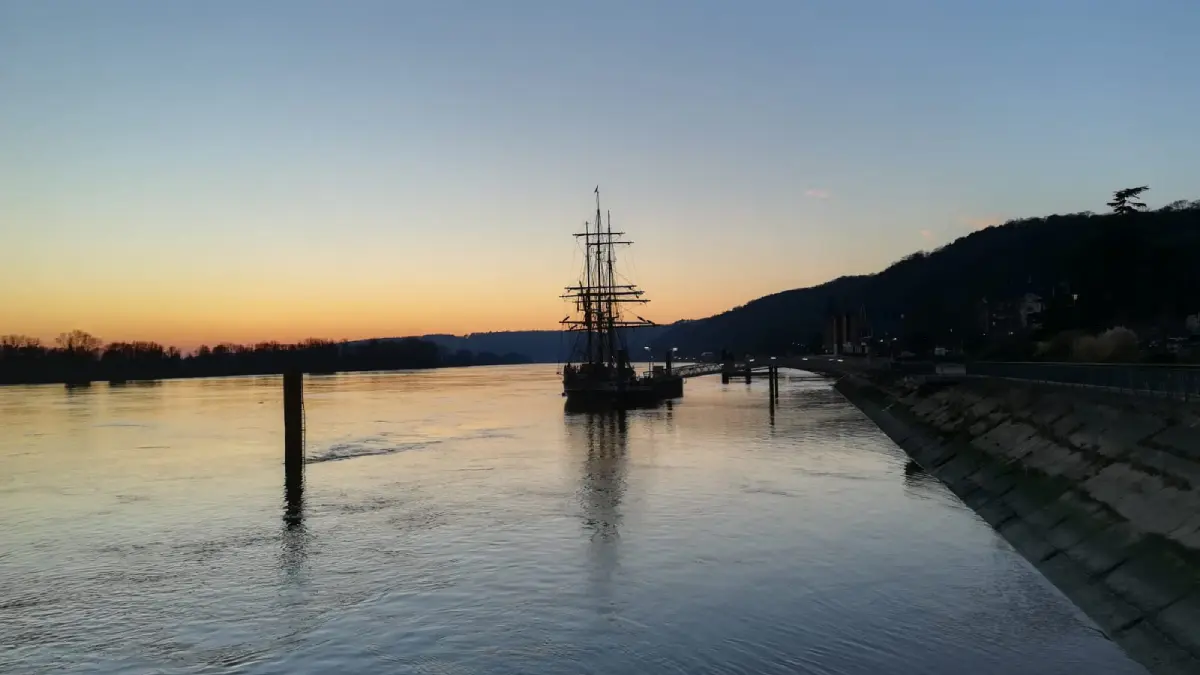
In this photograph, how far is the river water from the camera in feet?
53.6

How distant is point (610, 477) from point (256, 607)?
2357 centimetres

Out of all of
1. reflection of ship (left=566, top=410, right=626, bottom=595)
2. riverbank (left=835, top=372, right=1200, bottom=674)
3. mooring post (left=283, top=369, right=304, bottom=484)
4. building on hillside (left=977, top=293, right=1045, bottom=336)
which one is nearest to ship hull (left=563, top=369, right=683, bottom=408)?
reflection of ship (left=566, top=410, right=626, bottom=595)

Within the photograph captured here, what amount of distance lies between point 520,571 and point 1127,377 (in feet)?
75.7

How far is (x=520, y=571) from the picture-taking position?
2267 centimetres

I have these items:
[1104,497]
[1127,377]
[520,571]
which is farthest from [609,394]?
[1104,497]

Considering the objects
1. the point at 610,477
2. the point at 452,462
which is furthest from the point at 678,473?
the point at 452,462

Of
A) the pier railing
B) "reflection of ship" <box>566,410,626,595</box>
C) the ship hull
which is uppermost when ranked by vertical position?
the pier railing

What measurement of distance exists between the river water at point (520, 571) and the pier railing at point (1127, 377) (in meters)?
7.12

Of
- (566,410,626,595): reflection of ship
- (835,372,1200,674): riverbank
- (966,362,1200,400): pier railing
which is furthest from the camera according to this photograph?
(966,362,1200,400): pier railing

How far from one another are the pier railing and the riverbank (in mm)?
606

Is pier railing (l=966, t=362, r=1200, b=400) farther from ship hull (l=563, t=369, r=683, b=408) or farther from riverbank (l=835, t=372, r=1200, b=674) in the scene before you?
ship hull (l=563, t=369, r=683, b=408)

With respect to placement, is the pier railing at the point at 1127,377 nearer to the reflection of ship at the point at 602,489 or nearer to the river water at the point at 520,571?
the river water at the point at 520,571

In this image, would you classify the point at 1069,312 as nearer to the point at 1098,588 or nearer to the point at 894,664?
the point at 1098,588

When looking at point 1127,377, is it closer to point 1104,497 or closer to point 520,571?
point 1104,497
